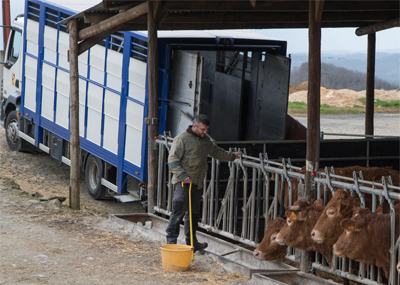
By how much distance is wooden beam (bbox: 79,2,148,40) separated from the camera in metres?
9.79

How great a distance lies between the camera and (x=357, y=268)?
7.48 meters

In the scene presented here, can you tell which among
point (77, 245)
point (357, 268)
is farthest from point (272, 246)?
point (77, 245)

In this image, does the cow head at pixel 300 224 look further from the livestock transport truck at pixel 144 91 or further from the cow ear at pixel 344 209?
the livestock transport truck at pixel 144 91

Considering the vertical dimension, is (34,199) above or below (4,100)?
below

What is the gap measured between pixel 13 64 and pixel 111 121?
18.0 ft

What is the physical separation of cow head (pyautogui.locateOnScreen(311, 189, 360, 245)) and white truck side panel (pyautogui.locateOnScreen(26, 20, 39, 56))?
9580mm

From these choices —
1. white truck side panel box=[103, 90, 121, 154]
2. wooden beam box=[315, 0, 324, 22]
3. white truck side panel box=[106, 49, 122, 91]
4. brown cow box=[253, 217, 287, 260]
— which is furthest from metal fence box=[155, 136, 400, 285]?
white truck side panel box=[106, 49, 122, 91]

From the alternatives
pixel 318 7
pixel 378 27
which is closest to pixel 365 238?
pixel 318 7

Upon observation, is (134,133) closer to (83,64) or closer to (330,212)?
(83,64)

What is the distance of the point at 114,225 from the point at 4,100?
8685 mm

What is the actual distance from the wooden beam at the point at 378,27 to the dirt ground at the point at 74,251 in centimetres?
533

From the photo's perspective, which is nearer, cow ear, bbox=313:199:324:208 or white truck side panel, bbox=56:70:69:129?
cow ear, bbox=313:199:324:208

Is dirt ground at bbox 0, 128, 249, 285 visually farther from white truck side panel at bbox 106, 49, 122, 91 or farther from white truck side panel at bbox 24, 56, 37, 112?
white truck side panel at bbox 24, 56, 37, 112

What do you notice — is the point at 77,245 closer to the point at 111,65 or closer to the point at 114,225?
the point at 114,225
